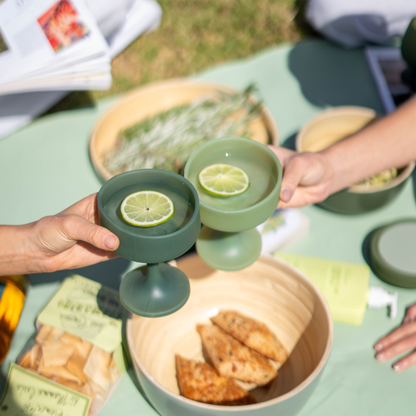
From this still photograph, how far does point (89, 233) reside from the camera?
0.76m

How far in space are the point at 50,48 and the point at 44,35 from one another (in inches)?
2.7

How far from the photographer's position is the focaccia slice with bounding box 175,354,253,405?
875 mm

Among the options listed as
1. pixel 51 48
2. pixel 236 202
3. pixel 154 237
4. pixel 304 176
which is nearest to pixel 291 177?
pixel 304 176

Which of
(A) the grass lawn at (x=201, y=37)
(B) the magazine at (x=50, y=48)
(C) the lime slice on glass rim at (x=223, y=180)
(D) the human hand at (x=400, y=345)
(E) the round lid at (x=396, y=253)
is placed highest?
(B) the magazine at (x=50, y=48)

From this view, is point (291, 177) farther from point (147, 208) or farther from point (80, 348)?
point (80, 348)

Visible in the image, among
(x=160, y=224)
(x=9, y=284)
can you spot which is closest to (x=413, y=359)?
(x=160, y=224)

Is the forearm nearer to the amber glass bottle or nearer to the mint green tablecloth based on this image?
the mint green tablecloth

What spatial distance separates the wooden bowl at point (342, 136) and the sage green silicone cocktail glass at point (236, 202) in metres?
0.39

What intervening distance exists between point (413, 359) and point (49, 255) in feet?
2.91

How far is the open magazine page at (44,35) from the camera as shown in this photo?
4.36 ft

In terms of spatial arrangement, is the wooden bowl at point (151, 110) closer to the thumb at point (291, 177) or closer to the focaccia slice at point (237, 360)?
the thumb at point (291, 177)

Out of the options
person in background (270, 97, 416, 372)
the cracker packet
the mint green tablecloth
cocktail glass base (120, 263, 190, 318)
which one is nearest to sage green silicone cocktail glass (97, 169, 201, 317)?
cocktail glass base (120, 263, 190, 318)

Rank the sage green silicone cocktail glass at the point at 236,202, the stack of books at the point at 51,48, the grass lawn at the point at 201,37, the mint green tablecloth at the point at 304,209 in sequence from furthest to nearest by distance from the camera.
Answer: the grass lawn at the point at 201,37 < the stack of books at the point at 51,48 < the mint green tablecloth at the point at 304,209 < the sage green silicone cocktail glass at the point at 236,202

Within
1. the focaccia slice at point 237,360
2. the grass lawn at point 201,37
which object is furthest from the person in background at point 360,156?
the grass lawn at point 201,37
